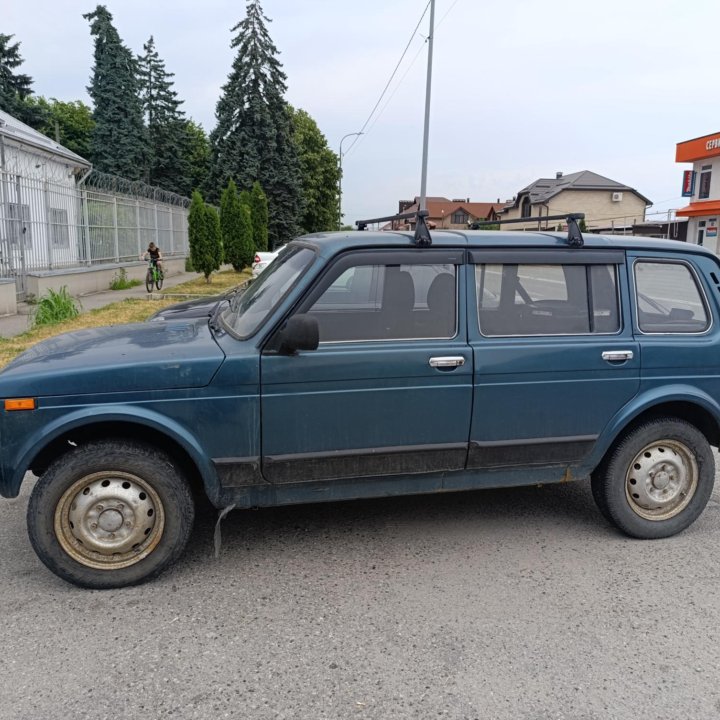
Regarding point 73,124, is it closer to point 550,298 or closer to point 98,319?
point 98,319

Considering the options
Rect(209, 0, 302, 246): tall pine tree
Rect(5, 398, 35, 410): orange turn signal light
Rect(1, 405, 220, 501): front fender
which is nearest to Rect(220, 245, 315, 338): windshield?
Rect(1, 405, 220, 501): front fender

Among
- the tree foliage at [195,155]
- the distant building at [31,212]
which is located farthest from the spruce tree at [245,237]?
the tree foliage at [195,155]

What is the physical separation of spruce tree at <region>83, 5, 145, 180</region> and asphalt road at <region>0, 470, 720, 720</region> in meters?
53.4

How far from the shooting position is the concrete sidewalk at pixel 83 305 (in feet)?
Answer: 37.2

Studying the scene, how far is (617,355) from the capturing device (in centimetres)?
402

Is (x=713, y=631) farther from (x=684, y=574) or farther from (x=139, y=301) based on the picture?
(x=139, y=301)

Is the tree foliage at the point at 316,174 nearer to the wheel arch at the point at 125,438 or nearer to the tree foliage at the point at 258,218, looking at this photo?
the tree foliage at the point at 258,218

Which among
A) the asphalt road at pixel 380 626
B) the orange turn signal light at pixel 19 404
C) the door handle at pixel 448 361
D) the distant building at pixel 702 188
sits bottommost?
the asphalt road at pixel 380 626

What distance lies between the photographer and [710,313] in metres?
4.28

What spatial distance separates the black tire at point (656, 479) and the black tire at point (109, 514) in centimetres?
250

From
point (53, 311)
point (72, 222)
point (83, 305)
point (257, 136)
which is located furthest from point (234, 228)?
point (257, 136)

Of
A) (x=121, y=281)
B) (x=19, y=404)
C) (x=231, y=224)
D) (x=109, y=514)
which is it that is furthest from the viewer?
(x=231, y=224)

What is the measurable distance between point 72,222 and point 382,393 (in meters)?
16.3

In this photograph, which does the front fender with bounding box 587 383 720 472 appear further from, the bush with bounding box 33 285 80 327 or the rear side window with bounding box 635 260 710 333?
the bush with bounding box 33 285 80 327
